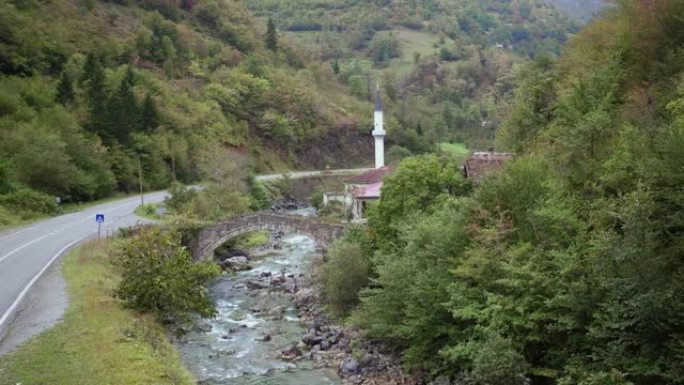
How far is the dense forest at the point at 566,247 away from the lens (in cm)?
1645

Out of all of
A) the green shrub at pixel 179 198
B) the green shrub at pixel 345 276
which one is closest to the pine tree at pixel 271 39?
the green shrub at pixel 179 198

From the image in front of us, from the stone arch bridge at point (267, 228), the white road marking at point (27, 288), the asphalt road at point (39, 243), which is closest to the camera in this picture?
the white road marking at point (27, 288)

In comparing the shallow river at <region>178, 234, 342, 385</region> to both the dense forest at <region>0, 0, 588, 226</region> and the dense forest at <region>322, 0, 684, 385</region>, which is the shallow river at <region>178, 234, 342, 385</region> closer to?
the dense forest at <region>322, 0, 684, 385</region>

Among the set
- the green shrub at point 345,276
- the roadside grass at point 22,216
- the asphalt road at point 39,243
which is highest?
the roadside grass at point 22,216

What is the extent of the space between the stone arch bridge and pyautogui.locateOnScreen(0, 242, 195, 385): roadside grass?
45.9 feet

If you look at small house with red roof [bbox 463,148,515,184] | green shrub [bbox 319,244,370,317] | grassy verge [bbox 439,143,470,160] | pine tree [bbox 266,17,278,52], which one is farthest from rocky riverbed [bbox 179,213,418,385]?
pine tree [bbox 266,17,278,52]

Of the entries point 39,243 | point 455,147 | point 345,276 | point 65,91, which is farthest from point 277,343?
point 455,147

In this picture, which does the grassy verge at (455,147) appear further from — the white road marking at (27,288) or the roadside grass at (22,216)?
the white road marking at (27,288)

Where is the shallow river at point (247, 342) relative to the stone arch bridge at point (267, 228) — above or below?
below

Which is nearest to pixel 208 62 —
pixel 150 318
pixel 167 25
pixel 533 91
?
pixel 167 25

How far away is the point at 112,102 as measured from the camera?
58.5 metres

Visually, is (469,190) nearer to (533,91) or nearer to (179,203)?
(533,91)

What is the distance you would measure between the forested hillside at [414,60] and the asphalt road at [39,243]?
166 ft

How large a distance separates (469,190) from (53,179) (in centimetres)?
3237
